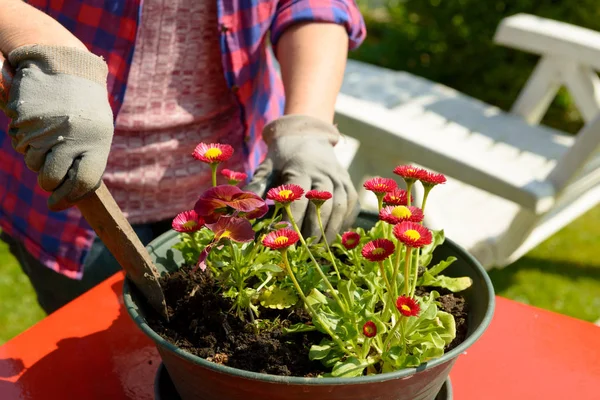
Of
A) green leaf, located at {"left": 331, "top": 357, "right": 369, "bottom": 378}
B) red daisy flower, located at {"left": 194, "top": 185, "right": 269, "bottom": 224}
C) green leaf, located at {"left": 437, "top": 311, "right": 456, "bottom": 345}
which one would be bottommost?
green leaf, located at {"left": 331, "top": 357, "right": 369, "bottom": 378}

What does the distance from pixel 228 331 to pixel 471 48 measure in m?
3.87

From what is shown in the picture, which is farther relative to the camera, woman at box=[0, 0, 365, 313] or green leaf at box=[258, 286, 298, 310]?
woman at box=[0, 0, 365, 313]

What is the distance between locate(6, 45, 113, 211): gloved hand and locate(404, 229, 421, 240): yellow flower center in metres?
0.40

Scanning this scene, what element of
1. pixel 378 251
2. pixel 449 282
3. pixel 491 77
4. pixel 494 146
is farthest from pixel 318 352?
pixel 491 77

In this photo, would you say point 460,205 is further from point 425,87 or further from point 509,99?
point 509,99

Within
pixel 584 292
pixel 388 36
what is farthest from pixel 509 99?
pixel 584 292

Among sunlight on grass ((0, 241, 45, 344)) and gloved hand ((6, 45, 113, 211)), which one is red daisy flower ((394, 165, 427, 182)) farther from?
sunlight on grass ((0, 241, 45, 344))

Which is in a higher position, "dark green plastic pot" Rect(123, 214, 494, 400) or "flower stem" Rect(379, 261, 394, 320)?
"flower stem" Rect(379, 261, 394, 320)

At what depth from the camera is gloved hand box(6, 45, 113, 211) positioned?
0.92 m

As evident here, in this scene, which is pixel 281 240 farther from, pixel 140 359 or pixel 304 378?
pixel 140 359

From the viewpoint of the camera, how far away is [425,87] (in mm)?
3418

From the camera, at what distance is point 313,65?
4.79ft

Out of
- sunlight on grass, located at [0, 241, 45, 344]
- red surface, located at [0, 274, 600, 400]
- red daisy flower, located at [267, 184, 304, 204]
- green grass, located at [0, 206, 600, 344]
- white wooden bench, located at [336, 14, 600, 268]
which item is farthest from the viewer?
green grass, located at [0, 206, 600, 344]

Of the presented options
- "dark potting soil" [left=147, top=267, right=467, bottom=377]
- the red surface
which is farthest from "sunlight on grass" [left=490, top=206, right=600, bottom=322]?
"dark potting soil" [left=147, top=267, right=467, bottom=377]
